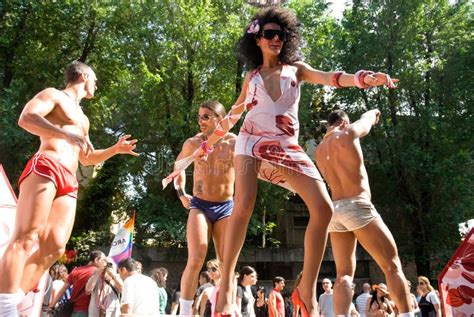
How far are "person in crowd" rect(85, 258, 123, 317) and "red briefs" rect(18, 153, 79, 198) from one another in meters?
3.81

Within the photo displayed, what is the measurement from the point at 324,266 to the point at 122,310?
81.1ft

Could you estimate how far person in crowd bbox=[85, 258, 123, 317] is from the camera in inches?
299

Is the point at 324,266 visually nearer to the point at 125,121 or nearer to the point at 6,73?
the point at 125,121

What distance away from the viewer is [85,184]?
2891 cm

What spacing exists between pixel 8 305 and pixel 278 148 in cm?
222

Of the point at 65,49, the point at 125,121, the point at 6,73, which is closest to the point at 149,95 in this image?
the point at 125,121

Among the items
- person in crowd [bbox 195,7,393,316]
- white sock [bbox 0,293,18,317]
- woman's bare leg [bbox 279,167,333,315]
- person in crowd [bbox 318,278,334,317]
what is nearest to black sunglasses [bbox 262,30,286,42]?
person in crowd [bbox 195,7,393,316]

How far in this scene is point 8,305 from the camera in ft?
11.5

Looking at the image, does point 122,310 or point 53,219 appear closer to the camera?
point 53,219

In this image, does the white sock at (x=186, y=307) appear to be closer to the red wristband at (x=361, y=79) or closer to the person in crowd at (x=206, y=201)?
the person in crowd at (x=206, y=201)

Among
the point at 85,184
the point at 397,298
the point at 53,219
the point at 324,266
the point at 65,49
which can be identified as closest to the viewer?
the point at 53,219

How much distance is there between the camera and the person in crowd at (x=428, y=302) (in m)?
11.3

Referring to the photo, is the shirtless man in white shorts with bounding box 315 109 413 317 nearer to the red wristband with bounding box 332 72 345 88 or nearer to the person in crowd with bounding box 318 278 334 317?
the red wristband with bounding box 332 72 345 88

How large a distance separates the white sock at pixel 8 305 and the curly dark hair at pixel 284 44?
105 inches
